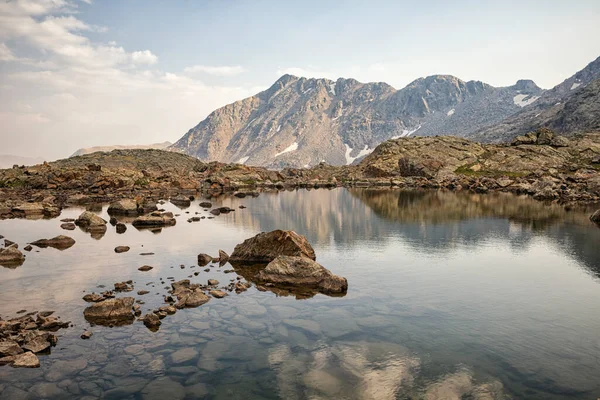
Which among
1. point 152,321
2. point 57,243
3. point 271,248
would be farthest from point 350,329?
point 57,243

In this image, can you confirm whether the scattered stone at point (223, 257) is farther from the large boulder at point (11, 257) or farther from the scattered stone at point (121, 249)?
the large boulder at point (11, 257)

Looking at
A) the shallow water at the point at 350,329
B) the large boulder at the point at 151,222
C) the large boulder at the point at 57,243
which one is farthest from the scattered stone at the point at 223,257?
the large boulder at the point at 151,222

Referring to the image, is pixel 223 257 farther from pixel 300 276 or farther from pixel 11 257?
pixel 11 257

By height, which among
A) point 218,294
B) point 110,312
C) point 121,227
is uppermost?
point 121,227

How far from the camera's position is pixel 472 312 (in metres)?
27.4

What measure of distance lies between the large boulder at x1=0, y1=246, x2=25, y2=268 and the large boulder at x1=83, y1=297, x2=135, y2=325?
18.0m

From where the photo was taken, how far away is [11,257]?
39344 mm

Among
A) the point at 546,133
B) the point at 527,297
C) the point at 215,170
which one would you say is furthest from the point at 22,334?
the point at 546,133

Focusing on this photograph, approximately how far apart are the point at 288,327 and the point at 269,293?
6328 mm

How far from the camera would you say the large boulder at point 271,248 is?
3803cm

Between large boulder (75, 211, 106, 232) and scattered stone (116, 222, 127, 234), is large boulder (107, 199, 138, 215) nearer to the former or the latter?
large boulder (75, 211, 106, 232)

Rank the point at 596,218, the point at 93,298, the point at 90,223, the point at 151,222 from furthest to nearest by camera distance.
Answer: the point at 596,218 < the point at 151,222 < the point at 90,223 < the point at 93,298

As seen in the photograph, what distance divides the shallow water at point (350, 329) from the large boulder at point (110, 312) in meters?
0.76

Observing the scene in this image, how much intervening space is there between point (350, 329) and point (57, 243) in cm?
3840
